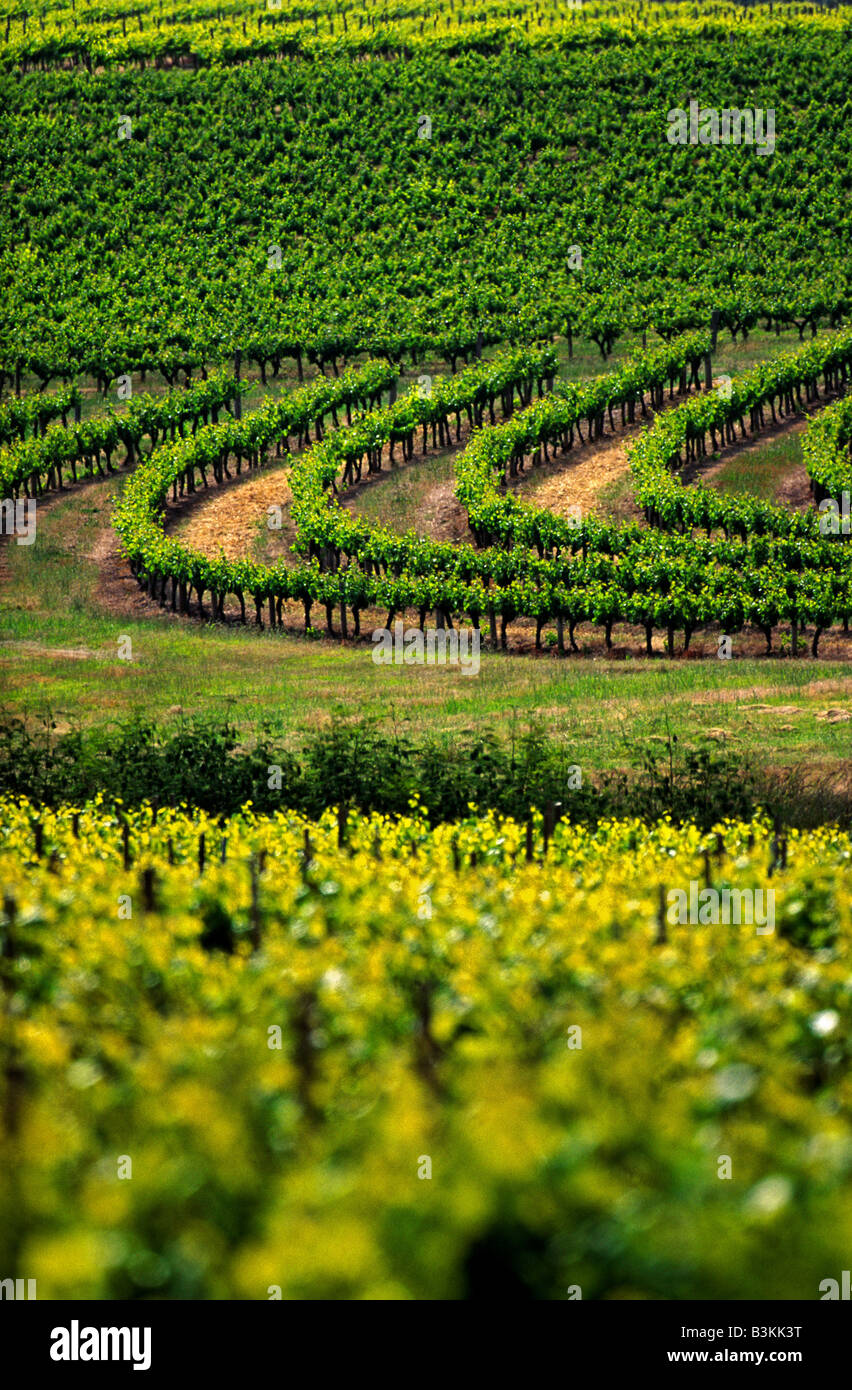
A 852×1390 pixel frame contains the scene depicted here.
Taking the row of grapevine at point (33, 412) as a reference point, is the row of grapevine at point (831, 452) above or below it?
below

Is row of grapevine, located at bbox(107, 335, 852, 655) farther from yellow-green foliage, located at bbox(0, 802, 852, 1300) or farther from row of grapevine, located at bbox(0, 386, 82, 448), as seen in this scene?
yellow-green foliage, located at bbox(0, 802, 852, 1300)

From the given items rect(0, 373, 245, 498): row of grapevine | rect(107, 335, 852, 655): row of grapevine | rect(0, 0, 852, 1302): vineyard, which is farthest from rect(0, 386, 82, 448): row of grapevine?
rect(107, 335, 852, 655): row of grapevine

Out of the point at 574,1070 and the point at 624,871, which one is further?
the point at 624,871

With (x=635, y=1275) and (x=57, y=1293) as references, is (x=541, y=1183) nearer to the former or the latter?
(x=635, y=1275)

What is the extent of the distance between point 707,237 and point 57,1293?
309 feet

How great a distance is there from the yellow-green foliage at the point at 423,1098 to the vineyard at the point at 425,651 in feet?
0.13

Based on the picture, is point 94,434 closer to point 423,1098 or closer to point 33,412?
point 33,412

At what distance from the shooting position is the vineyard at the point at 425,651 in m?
6.63

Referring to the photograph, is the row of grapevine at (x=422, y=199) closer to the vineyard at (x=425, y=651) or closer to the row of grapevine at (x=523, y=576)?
the vineyard at (x=425, y=651)

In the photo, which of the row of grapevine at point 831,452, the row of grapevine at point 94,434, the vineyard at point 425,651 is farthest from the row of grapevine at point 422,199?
the row of grapevine at point 831,452

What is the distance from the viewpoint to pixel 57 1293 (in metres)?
6.03

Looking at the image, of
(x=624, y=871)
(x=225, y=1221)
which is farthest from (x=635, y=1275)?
(x=624, y=871)

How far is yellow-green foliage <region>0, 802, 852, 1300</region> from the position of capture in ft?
20.1

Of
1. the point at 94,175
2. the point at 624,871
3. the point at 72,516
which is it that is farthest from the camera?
the point at 94,175
